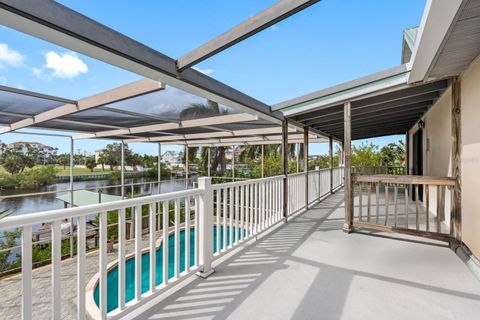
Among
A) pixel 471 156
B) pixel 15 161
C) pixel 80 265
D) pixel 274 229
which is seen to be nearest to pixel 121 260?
pixel 80 265

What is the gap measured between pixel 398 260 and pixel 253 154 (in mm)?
16909

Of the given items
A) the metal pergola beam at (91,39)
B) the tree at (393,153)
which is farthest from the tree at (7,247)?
the tree at (393,153)

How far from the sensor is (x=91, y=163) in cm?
1091

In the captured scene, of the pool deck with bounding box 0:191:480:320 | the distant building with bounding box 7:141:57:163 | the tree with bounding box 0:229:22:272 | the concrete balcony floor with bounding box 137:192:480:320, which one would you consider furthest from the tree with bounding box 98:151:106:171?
the concrete balcony floor with bounding box 137:192:480:320

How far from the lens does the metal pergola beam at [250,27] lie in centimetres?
179

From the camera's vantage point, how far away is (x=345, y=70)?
7.14 meters

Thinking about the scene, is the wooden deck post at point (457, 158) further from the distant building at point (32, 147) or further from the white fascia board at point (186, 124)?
the distant building at point (32, 147)

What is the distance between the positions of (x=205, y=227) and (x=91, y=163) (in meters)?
10.2

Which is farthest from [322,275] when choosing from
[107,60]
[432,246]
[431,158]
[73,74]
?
[73,74]

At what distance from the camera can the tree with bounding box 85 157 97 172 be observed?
10477 millimetres

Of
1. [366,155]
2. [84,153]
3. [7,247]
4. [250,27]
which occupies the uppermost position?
[250,27]

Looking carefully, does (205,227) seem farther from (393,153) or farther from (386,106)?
(393,153)

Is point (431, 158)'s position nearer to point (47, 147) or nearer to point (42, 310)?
point (42, 310)

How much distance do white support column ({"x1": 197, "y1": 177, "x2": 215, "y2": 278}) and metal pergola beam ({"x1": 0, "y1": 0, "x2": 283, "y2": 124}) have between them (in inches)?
47.7
